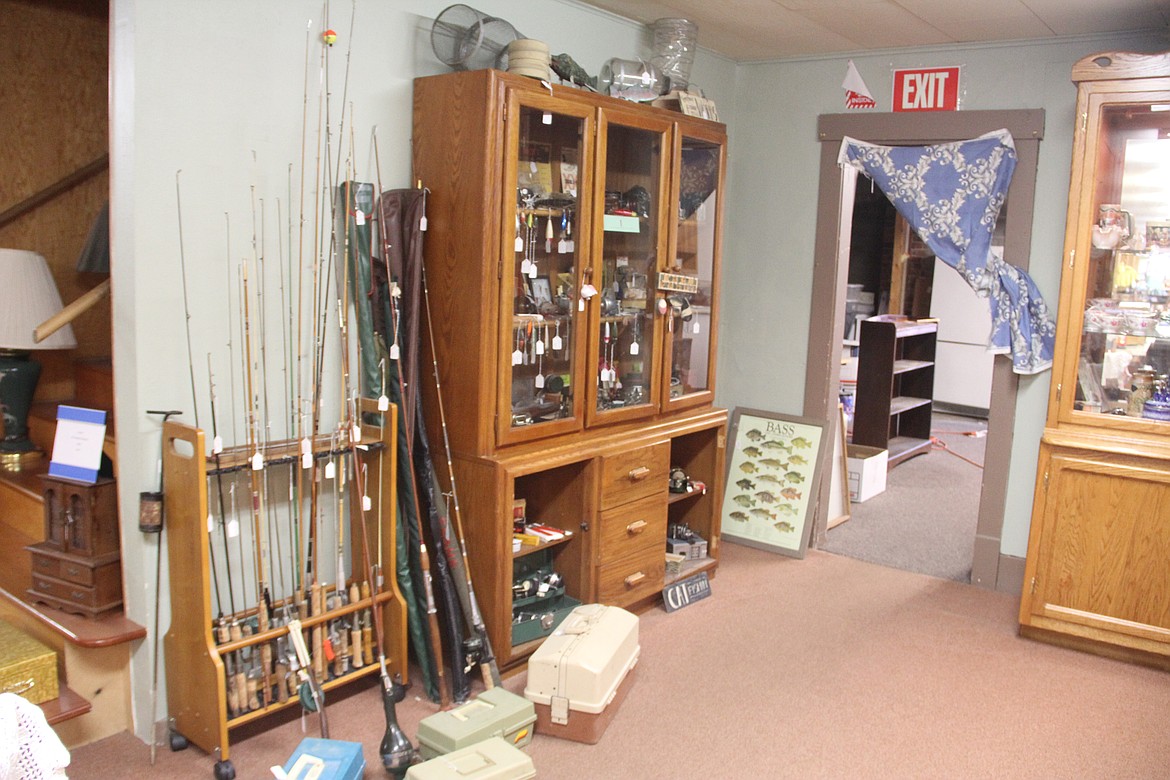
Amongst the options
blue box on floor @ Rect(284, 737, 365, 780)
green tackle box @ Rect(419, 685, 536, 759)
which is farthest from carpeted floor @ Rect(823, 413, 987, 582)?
blue box on floor @ Rect(284, 737, 365, 780)

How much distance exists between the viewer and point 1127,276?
3.52 meters

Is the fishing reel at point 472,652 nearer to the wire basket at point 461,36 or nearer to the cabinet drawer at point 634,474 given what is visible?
the cabinet drawer at point 634,474

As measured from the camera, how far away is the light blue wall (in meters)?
3.93

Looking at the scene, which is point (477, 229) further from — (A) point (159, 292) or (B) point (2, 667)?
(B) point (2, 667)

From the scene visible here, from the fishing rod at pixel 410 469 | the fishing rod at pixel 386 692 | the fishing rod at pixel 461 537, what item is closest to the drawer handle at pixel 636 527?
the fishing rod at pixel 461 537

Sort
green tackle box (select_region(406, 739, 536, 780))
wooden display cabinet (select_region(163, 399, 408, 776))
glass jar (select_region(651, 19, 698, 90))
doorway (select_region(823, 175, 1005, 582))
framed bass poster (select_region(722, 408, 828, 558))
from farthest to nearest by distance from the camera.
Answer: doorway (select_region(823, 175, 1005, 582)) < framed bass poster (select_region(722, 408, 828, 558)) < glass jar (select_region(651, 19, 698, 90)) < wooden display cabinet (select_region(163, 399, 408, 776)) < green tackle box (select_region(406, 739, 536, 780))

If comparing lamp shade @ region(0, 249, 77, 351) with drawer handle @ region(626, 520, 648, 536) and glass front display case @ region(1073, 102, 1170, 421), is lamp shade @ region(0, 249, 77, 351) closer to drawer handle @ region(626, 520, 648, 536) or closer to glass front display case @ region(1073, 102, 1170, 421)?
drawer handle @ region(626, 520, 648, 536)

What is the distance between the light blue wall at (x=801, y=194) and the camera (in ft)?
12.9

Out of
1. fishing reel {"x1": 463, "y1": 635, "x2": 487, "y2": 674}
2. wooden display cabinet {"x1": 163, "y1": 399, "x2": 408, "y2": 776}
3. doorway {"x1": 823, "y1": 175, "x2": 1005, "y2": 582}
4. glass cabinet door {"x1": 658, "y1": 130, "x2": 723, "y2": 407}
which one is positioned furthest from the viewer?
doorway {"x1": 823, "y1": 175, "x2": 1005, "y2": 582}

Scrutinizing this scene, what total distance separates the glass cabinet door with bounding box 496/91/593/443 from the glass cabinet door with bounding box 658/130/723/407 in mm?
545

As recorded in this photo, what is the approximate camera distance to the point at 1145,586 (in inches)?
133

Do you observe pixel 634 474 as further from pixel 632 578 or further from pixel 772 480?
pixel 772 480

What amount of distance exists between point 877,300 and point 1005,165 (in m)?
4.01

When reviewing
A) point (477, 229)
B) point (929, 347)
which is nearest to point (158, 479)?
point (477, 229)
